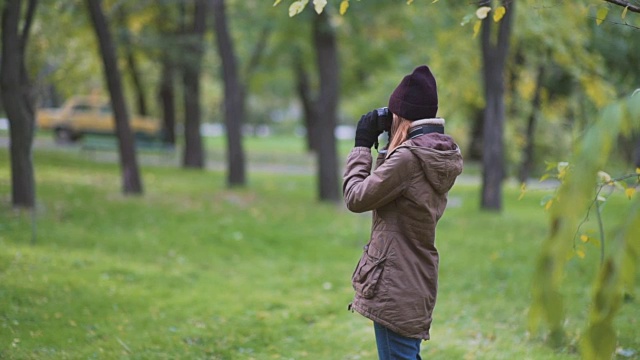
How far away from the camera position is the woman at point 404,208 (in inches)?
143

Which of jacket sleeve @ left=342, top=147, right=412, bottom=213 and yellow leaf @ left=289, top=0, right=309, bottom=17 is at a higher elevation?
yellow leaf @ left=289, top=0, right=309, bottom=17

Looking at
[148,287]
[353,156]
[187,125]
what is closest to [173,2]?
[187,125]

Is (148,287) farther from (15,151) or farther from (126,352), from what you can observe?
(15,151)

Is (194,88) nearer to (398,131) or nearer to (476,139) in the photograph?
(476,139)

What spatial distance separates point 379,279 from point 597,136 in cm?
201

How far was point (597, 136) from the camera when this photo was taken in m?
1.81

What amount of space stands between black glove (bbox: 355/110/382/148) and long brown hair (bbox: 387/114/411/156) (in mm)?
94

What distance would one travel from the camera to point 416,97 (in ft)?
12.1

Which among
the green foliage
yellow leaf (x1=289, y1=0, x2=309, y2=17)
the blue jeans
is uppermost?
yellow leaf (x1=289, y1=0, x2=309, y2=17)

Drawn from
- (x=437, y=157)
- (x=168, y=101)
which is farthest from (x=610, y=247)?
(x=168, y=101)

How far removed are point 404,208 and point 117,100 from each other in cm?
1144

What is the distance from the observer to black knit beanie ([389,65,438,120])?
145 inches

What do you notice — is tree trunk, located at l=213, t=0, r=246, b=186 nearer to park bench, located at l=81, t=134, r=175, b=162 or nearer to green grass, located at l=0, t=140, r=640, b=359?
green grass, located at l=0, t=140, r=640, b=359

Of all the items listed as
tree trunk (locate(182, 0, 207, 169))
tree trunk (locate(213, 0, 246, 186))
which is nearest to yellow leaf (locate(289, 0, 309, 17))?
tree trunk (locate(213, 0, 246, 186))
